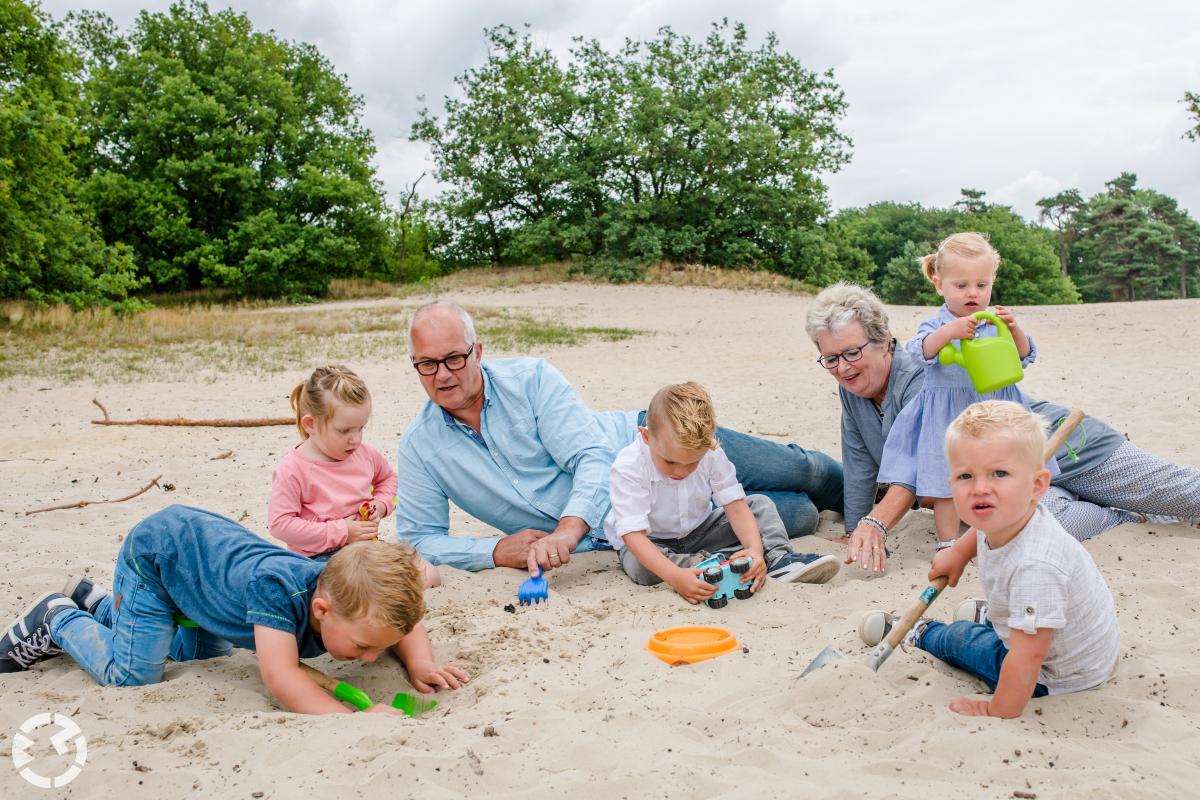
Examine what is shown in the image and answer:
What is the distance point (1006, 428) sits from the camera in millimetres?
2531

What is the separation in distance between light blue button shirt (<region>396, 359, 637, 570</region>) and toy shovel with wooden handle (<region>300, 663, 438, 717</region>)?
1.22 meters

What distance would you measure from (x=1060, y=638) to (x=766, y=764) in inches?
38.0

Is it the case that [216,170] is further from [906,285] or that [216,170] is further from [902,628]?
[906,285]

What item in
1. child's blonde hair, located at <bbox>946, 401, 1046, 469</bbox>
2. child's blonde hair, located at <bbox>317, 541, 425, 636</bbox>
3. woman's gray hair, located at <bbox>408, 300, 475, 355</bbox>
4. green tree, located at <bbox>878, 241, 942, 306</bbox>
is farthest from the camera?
green tree, located at <bbox>878, 241, 942, 306</bbox>

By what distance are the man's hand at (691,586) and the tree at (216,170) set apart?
2549 cm

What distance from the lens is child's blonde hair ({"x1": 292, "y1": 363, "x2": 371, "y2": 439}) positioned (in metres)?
3.97

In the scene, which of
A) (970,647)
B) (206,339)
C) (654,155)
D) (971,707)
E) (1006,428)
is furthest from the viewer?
(654,155)

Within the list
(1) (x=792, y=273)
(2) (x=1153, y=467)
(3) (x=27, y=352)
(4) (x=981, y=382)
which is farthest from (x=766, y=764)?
(1) (x=792, y=273)

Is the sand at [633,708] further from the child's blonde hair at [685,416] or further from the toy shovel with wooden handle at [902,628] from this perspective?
the child's blonde hair at [685,416]

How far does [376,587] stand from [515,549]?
141 cm

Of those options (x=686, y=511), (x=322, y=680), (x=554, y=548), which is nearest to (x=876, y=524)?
(x=686, y=511)

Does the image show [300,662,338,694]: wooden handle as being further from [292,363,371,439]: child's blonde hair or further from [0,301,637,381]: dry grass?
[0,301,637,381]: dry grass

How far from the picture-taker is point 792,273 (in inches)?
1058

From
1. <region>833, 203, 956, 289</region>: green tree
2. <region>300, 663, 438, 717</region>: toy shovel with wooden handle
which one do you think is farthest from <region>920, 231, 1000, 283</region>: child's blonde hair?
<region>833, 203, 956, 289</region>: green tree
